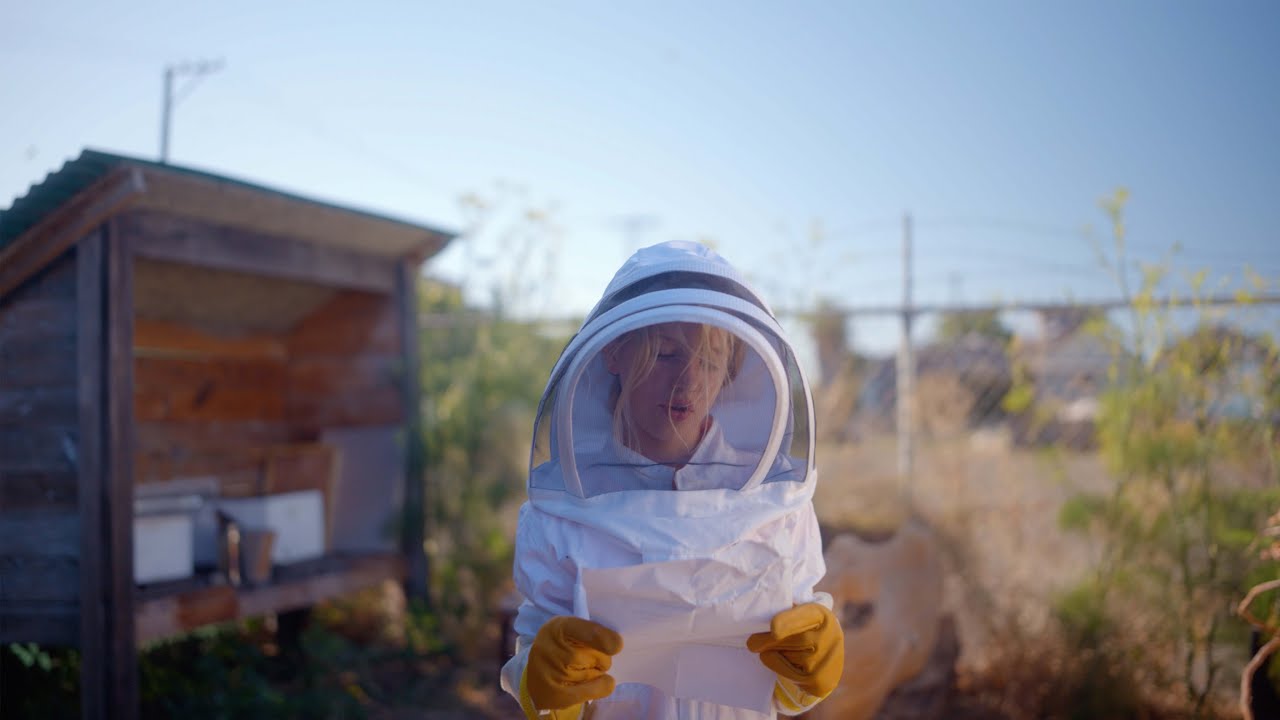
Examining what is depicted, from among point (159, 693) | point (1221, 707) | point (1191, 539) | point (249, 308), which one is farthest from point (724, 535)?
point (249, 308)

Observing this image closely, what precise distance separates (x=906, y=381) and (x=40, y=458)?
450cm

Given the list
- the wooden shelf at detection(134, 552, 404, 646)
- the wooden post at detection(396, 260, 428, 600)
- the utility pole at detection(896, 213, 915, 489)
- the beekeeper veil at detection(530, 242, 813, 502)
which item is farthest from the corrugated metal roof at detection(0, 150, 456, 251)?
the utility pole at detection(896, 213, 915, 489)

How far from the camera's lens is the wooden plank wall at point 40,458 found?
3.44 metres

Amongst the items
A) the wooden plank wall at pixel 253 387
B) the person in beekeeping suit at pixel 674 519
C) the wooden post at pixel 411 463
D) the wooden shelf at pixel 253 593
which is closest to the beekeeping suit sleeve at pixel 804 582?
the person in beekeeping suit at pixel 674 519

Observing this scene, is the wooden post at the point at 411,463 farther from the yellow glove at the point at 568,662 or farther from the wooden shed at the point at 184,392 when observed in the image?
the yellow glove at the point at 568,662

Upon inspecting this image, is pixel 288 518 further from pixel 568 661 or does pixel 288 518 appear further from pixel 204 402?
pixel 568 661

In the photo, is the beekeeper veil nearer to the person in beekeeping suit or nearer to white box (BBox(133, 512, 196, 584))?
the person in beekeeping suit

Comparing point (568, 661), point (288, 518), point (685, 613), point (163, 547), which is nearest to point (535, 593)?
point (568, 661)

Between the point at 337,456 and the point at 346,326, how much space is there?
0.86 metres

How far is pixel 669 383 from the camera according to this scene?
1.88 m

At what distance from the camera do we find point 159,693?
4.23m

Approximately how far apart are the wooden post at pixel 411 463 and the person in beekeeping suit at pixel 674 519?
363cm

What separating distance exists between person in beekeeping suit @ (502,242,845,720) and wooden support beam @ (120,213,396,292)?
9.29 ft

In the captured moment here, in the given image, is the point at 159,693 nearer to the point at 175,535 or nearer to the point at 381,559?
the point at 175,535
